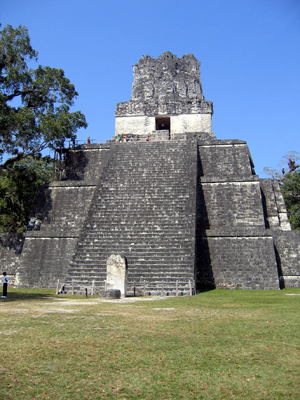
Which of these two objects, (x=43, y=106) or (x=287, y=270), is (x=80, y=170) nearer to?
(x=43, y=106)

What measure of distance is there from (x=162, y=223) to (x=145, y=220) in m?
0.63

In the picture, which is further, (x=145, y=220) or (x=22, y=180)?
(x=22, y=180)

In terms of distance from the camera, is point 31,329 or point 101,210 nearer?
point 31,329

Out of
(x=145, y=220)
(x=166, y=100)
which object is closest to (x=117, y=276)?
(x=145, y=220)

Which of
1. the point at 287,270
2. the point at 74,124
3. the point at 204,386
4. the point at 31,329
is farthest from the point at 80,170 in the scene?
the point at 204,386

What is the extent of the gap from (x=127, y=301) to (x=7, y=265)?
27.0 feet

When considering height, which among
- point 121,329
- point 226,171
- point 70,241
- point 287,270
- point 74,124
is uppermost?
point 74,124

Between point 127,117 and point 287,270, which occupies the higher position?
point 127,117

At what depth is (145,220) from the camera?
1383 cm

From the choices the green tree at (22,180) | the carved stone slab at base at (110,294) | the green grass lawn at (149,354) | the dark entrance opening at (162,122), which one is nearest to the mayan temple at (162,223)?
the carved stone slab at base at (110,294)

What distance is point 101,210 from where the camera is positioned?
1449 centimetres

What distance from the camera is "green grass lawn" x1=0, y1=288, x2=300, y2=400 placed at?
355 centimetres

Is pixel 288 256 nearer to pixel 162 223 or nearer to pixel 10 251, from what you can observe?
pixel 162 223

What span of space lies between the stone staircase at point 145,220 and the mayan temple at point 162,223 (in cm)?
3
